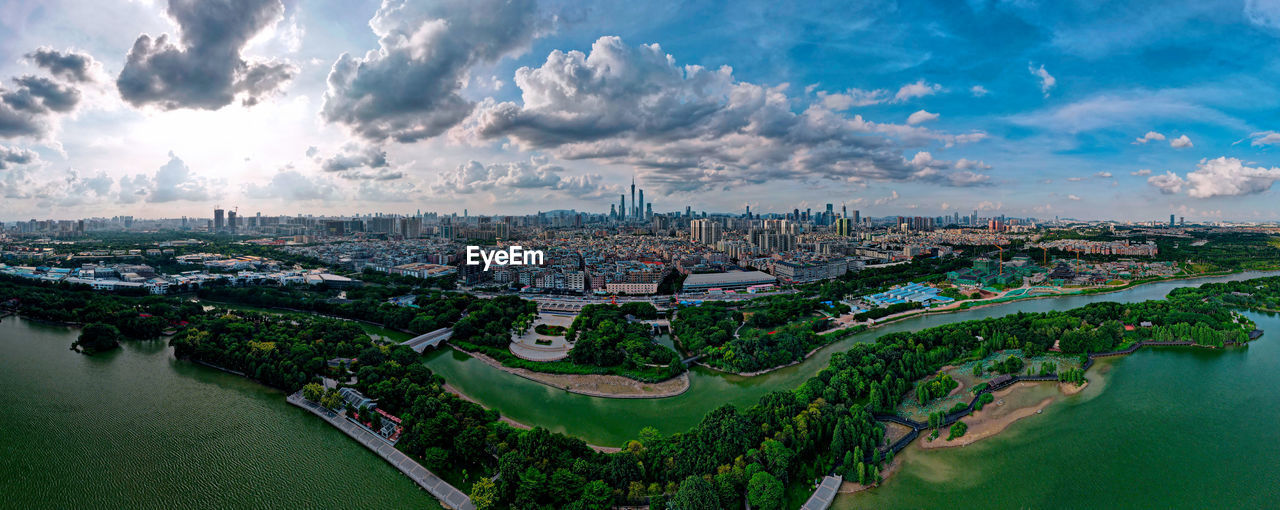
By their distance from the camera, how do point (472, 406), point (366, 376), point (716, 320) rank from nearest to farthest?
1. point (472, 406)
2. point (366, 376)
3. point (716, 320)

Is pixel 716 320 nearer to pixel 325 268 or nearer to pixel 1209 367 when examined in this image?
pixel 1209 367

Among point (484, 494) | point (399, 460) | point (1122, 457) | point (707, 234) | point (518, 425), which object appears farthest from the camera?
point (707, 234)

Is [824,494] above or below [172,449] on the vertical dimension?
above

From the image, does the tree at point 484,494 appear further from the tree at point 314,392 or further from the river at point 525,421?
the tree at point 314,392

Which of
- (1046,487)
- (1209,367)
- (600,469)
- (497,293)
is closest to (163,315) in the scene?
(497,293)

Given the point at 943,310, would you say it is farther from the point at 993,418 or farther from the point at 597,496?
the point at 597,496

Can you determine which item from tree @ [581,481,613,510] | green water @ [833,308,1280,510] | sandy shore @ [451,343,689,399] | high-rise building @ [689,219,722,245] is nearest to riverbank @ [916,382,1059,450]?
green water @ [833,308,1280,510]

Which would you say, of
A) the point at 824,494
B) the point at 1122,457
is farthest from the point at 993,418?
the point at 824,494
